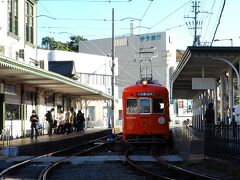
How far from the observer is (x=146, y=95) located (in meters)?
25.3

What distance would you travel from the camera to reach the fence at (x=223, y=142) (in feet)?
47.3

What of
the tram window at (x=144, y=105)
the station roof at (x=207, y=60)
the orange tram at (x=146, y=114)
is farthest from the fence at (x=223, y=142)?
the tram window at (x=144, y=105)

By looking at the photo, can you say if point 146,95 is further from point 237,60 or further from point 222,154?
point 222,154

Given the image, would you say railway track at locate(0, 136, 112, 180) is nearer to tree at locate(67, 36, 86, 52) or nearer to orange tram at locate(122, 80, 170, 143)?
orange tram at locate(122, 80, 170, 143)

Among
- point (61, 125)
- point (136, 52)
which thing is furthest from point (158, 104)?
point (136, 52)

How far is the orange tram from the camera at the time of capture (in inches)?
987

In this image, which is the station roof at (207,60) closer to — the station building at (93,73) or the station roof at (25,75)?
the station roof at (25,75)

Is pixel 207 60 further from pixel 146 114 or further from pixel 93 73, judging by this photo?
pixel 93 73

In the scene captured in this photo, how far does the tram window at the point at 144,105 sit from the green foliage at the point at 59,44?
245ft

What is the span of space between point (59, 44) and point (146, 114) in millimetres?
76201

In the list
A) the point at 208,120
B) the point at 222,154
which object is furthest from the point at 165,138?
the point at 222,154

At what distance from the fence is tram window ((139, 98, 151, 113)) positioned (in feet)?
27.3

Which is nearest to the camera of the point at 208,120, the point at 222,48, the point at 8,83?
the point at 222,48

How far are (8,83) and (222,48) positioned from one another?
14389 mm
